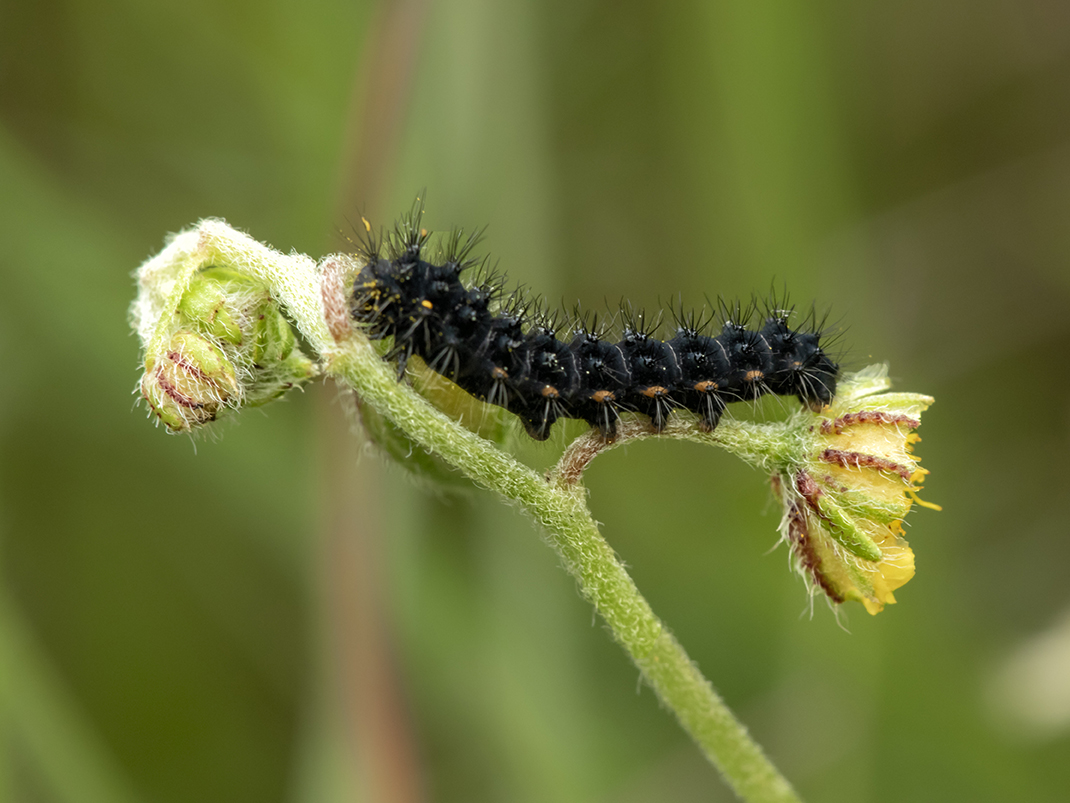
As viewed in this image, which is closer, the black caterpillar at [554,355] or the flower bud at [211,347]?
the flower bud at [211,347]

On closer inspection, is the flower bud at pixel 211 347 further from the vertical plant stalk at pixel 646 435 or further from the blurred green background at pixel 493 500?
the blurred green background at pixel 493 500

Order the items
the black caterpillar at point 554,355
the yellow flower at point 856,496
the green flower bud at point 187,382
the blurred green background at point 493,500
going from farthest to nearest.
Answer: the blurred green background at point 493,500 → the black caterpillar at point 554,355 → the yellow flower at point 856,496 → the green flower bud at point 187,382

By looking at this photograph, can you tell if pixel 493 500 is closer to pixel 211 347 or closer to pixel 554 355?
pixel 554 355

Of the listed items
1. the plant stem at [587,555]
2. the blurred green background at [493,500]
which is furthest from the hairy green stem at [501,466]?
the blurred green background at [493,500]

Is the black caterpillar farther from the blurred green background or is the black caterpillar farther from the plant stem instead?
the blurred green background

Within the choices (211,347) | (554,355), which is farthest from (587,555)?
(211,347)

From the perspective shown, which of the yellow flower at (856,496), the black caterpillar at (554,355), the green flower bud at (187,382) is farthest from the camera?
the black caterpillar at (554,355)

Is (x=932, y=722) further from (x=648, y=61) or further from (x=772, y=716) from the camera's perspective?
(x=648, y=61)
